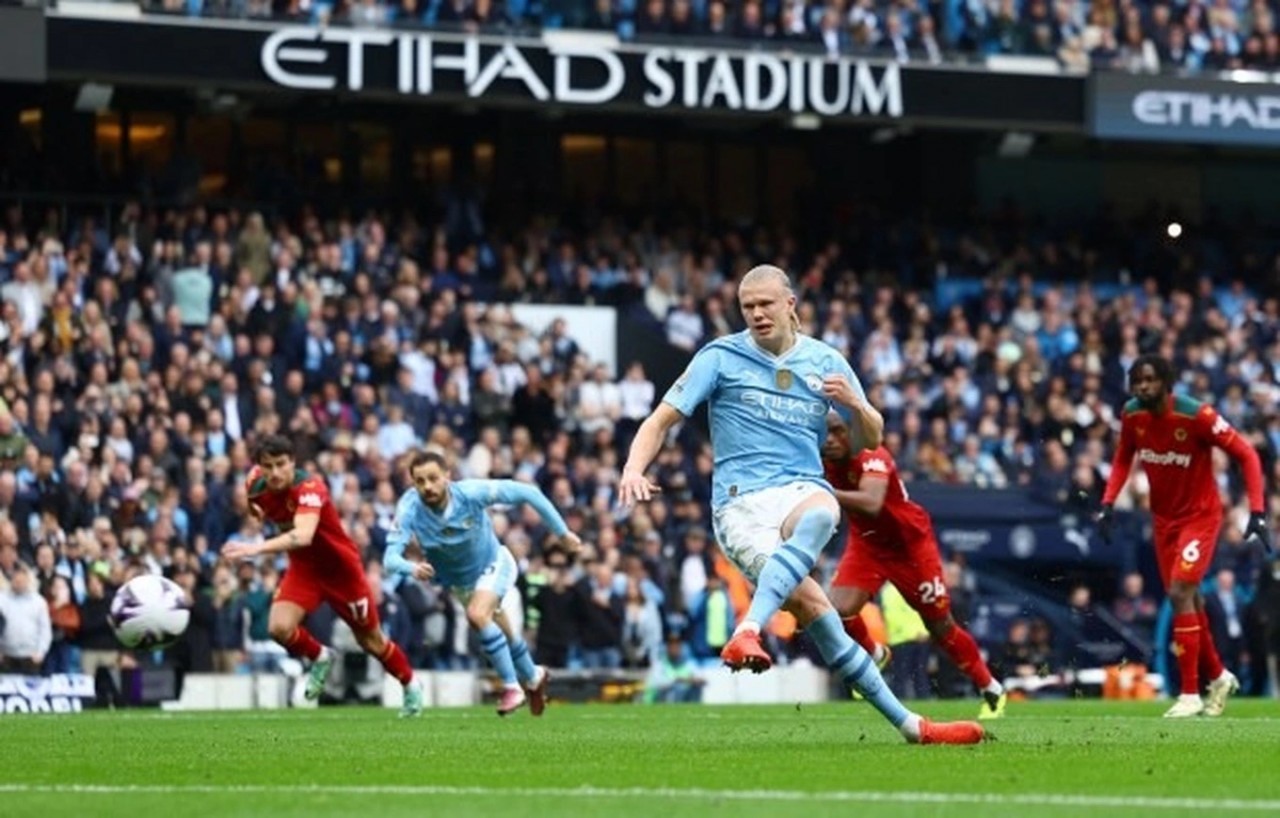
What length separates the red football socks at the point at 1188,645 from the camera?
64.4ft

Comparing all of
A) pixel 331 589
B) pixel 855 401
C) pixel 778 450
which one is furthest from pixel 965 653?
pixel 855 401

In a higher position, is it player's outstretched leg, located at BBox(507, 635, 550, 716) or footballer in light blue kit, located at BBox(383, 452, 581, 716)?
footballer in light blue kit, located at BBox(383, 452, 581, 716)

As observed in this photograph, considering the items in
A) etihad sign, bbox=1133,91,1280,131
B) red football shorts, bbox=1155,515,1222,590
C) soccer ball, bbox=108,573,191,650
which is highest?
etihad sign, bbox=1133,91,1280,131

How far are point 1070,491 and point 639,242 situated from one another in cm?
784

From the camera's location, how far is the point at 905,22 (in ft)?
128

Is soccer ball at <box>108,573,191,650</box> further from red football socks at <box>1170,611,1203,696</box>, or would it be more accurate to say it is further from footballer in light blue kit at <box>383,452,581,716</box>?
red football socks at <box>1170,611,1203,696</box>

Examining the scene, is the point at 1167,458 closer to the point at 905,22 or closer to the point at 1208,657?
the point at 1208,657

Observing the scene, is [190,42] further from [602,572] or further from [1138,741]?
[1138,741]

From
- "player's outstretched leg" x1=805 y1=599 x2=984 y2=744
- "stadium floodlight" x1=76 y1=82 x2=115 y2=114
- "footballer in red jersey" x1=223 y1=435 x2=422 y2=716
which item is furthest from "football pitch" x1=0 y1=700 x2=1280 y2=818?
"stadium floodlight" x1=76 y1=82 x2=115 y2=114

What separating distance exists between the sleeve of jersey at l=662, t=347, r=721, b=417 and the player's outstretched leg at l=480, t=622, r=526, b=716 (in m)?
7.28

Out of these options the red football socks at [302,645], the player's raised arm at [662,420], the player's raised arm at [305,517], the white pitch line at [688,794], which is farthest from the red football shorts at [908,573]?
the white pitch line at [688,794]

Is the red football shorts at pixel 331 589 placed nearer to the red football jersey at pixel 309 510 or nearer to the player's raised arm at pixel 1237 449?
the red football jersey at pixel 309 510

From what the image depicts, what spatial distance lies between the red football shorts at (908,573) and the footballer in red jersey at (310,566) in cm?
350

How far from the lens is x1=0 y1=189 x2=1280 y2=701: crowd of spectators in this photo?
93.6 ft
